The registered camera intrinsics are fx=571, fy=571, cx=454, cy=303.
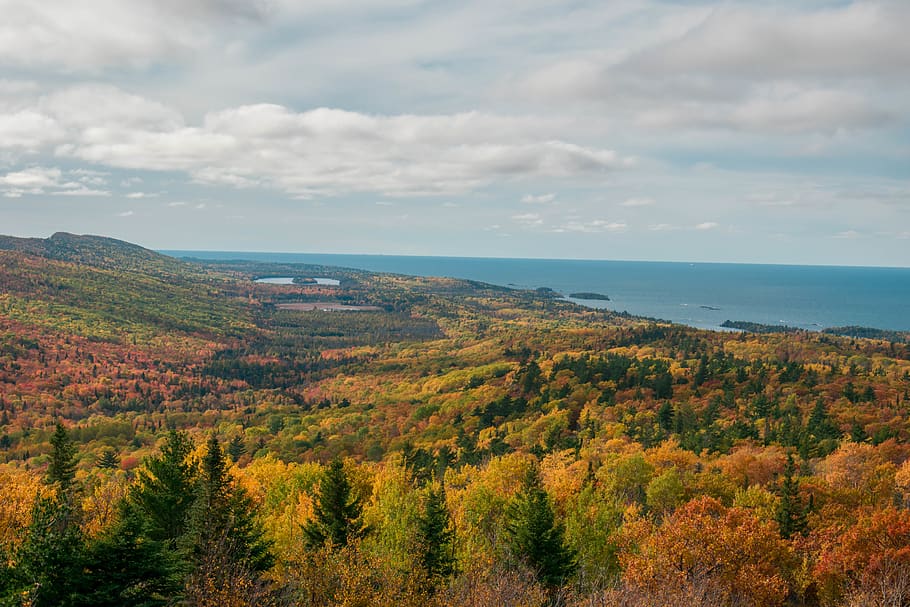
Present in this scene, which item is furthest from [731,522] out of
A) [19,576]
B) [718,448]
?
[718,448]

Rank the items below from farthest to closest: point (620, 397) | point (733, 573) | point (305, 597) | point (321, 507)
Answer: point (620, 397)
point (321, 507)
point (733, 573)
point (305, 597)

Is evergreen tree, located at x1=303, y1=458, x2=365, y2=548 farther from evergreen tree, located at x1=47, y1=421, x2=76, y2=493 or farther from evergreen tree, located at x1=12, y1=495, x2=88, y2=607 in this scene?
evergreen tree, located at x1=47, y1=421, x2=76, y2=493

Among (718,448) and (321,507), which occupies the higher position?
(321,507)

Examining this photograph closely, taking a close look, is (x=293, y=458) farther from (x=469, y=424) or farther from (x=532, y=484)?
(x=532, y=484)

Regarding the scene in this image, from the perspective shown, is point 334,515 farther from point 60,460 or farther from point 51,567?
point 60,460

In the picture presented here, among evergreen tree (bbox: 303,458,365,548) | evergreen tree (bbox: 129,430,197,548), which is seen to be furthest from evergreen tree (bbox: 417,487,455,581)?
evergreen tree (bbox: 129,430,197,548)

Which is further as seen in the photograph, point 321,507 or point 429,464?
point 429,464

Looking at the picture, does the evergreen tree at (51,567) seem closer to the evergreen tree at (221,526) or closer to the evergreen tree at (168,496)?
the evergreen tree at (221,526)

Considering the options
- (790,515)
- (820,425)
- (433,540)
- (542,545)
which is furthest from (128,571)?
(820,425)

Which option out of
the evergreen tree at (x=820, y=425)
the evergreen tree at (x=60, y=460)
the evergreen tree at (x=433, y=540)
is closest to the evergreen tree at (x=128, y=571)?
the evergreen tree at (x=433, y=540)
